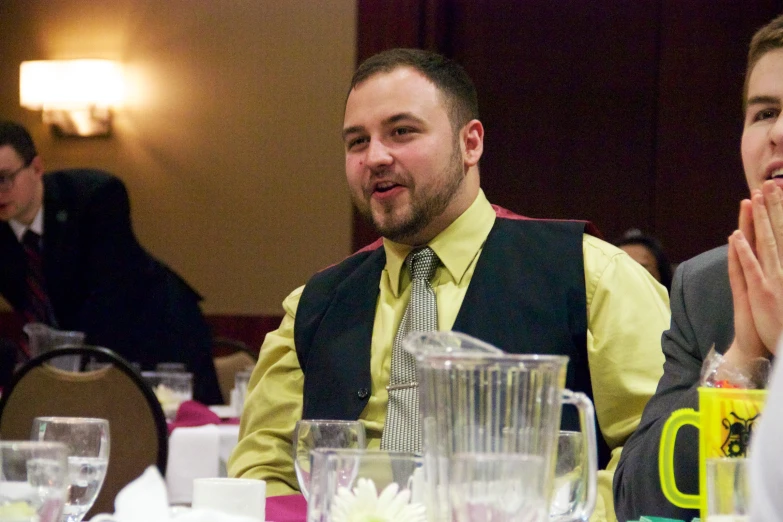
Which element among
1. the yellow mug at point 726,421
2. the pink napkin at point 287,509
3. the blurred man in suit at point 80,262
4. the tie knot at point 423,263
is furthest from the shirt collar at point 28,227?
the yellow mug at point 726,421

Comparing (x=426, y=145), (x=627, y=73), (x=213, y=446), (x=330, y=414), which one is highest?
(x=627, y=73)

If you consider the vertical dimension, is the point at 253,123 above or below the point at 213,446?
above

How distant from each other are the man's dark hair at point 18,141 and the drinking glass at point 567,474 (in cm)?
350

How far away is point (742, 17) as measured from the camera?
4.92 m

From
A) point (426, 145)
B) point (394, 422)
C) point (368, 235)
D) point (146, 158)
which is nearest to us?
point (394, 422)

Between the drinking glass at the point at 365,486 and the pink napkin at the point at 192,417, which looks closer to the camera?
the drinking glass at the point at 365,486

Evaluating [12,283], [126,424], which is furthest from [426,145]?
[12,283]

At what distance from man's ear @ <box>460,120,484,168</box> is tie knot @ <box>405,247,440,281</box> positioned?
21 centimetres

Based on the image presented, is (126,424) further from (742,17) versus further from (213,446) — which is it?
(742,17)

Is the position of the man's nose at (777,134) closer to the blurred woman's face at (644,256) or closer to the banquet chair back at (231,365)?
the blurred woman's face at (644,256)

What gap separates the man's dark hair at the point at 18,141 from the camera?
13.7 ft

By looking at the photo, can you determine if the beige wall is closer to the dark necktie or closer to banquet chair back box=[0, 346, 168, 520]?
the dark necktie

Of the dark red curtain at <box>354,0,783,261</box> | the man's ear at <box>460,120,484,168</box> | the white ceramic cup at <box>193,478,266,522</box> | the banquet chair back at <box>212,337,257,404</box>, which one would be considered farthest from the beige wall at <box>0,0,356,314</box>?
the white ceramic cup at <box>193,478,266,522</box>

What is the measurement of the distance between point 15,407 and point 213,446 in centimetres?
49
